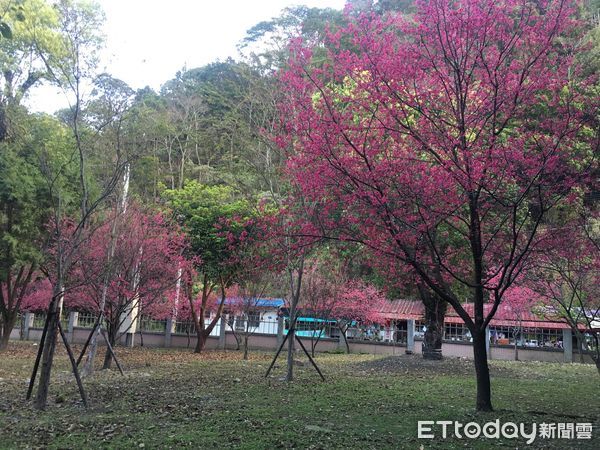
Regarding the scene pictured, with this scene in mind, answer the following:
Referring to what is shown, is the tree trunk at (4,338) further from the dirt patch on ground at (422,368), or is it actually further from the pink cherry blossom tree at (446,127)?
A: the pink cherry blossom tree at (446,127)

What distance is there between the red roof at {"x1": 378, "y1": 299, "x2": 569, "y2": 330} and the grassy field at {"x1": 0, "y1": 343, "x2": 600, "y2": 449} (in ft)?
29.4

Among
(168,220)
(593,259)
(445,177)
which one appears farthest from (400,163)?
(168,220)

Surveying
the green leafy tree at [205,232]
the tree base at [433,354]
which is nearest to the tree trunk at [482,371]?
the tree base at [433,354]

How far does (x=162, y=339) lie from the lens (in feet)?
80.0

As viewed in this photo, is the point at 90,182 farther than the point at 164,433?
Yes

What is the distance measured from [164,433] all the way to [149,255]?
313 inches

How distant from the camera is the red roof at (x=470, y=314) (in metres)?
21.1

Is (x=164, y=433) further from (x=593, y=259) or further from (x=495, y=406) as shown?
(x=593, y=259)

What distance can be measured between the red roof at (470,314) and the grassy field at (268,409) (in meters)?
8.96

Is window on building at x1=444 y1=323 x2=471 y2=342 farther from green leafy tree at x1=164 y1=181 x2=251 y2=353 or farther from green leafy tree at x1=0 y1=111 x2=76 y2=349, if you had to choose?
green leafy tree at x1=0 y1=111 x2=76 y2=349

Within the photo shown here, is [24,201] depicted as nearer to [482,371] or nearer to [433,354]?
[433,354]

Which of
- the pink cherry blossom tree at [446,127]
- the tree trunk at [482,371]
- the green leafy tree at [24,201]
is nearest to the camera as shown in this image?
the pink cherry blossom tree at [446,127]

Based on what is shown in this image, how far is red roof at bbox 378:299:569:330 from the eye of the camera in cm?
2106

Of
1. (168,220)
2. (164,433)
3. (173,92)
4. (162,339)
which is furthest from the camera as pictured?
(173,92)
